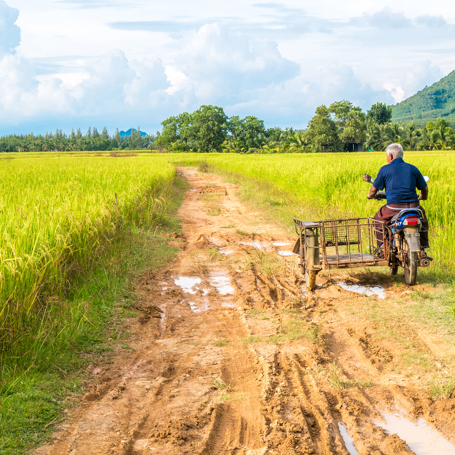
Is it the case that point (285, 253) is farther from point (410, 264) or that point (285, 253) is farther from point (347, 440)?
point (347, 440)

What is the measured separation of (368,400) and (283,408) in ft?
2.01

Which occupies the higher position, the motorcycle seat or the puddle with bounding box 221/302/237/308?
the motorcycle seat

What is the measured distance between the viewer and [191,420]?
2842 millimetres

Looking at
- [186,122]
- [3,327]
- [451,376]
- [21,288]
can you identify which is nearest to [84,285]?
[21,288]

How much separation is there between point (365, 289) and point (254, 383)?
2934 mm

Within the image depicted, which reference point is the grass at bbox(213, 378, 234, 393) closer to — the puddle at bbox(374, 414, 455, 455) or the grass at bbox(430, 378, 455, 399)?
the puddle at bbox(374, 414, 455, 455)

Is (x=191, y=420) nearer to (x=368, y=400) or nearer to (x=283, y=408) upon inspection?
(x=283, y=408)

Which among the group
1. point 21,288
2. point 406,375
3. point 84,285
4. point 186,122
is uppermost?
point 186,122

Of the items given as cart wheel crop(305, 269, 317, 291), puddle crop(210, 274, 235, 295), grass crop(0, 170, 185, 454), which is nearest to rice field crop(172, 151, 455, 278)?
cart wheel crop(305, 269, 317, 291)

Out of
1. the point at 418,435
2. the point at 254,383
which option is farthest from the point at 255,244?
the point at 418,435

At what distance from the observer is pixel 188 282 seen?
6234 mm

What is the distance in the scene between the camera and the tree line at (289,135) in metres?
61.1

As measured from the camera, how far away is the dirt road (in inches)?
105

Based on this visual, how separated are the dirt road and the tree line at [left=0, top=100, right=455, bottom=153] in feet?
196
